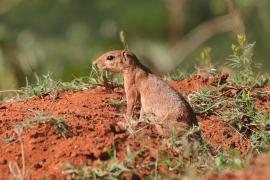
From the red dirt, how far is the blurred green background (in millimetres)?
8059

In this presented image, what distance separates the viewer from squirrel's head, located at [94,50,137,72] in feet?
25.5

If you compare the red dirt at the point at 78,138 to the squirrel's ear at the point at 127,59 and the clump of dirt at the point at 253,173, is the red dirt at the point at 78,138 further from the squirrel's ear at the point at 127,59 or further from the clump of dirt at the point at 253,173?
the clump of dirt at the point at 253,173

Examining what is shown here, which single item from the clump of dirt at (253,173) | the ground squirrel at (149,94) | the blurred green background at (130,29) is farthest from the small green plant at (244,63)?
the blurred green background at (130,29)

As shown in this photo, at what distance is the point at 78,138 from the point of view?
6566 millimetres

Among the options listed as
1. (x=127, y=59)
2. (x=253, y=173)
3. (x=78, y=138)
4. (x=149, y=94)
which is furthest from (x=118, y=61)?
Result: (x=253, y=173)

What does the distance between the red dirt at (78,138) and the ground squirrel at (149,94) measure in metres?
0.19

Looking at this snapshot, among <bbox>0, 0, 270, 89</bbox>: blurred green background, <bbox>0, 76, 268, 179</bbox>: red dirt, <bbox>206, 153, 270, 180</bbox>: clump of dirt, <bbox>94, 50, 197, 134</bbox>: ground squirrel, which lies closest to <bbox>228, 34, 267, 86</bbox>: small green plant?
<bbox>0, 76, 268, 179</bbox>: red dirt

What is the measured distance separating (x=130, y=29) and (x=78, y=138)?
1157 centimetres

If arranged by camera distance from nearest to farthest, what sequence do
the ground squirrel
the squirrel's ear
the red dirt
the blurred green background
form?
the red dirt < the ground squirrel < the squirrel's ear < the blurred green background

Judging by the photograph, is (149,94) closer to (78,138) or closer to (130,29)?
(78,138)

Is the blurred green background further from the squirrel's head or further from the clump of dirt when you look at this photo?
the clump of dirt

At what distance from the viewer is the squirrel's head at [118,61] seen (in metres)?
7.77

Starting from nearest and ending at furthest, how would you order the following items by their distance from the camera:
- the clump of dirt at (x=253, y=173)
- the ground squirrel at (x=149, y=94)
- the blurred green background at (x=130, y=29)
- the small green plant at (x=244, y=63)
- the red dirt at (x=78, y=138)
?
the clump of dirt at (x=253, y=173), the red dirt at (x=78, y=138), the ground squirrel at (x=149, y=94), the small green plant at (x=244, y=63), the blurred green background at (x=130, y=29)

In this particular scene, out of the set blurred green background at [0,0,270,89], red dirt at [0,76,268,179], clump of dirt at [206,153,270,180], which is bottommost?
clump of dirt at [206,153,270,180]
